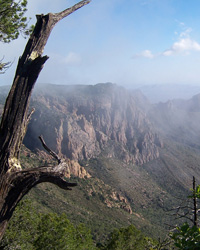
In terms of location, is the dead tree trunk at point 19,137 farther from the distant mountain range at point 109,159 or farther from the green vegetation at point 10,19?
the distant mountain range at point 109,159

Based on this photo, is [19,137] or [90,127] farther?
[90,127]

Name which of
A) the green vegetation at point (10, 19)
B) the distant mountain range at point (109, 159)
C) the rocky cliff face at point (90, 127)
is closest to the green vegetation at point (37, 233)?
the green vegetation at point (10, 19)

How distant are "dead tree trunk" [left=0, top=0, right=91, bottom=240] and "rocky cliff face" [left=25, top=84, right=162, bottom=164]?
104 m

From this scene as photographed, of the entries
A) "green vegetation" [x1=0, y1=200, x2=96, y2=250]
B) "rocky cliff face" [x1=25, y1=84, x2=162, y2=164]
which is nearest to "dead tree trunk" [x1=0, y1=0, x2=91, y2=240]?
"green vegetation" [x1=0, y1=200, x2=96, y2=250]

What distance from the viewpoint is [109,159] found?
131000 millimetres

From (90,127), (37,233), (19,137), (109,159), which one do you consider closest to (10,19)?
(19,137)

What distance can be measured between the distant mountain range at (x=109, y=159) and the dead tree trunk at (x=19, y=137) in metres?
55.4

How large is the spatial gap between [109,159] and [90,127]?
3127 cm

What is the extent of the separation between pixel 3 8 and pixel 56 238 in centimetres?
1622

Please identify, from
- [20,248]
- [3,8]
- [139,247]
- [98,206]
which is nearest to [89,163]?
[98,206]

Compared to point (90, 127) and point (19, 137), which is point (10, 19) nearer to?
point (19, 137)

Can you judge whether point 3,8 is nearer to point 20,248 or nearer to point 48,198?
point 20,248

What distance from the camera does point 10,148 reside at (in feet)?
12.4

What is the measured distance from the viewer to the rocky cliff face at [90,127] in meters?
120
